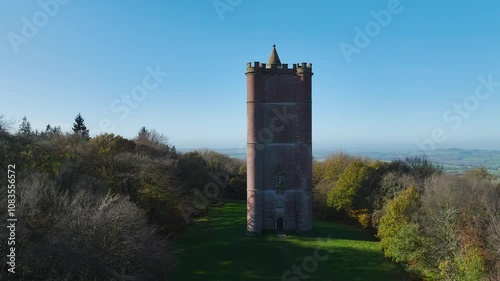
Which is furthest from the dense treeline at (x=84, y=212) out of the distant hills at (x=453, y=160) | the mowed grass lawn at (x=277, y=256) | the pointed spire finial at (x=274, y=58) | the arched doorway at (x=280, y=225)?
the distant hills at (x=453, y=160)

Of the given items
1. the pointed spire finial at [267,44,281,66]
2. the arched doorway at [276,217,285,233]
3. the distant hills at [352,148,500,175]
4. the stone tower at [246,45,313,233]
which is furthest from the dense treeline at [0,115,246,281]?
the distant hills at [352,148,500,175]

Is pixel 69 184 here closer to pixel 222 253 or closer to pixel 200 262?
pixel 200 262

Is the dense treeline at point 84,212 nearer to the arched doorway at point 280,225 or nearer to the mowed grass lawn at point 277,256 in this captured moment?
the mowed grass lawn at point 277,256

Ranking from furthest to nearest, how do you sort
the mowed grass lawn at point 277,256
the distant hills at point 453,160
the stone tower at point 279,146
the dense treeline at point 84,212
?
the distant hills at point 453,160 < the stone tower at point 279,146 < the mowed grass lawn at point 277,256 < the dense treeline at point 84,212

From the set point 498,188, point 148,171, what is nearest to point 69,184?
point 148,171

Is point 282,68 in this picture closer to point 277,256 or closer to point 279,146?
point 279,146
